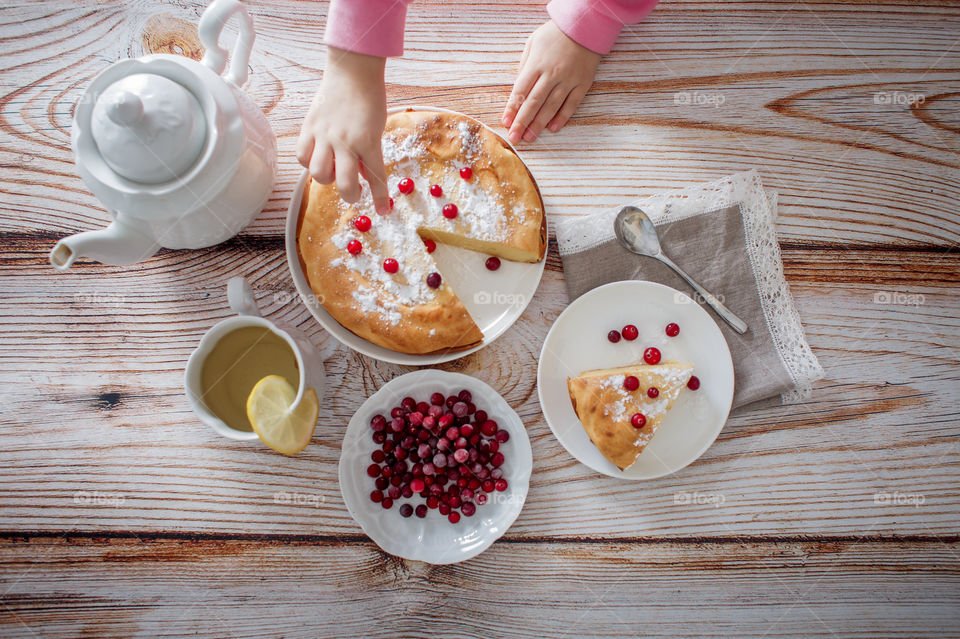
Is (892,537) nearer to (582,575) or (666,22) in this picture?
(582,575)

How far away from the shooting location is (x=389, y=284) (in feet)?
5.06

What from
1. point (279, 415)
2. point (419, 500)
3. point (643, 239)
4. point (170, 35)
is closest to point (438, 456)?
point (419, 500)

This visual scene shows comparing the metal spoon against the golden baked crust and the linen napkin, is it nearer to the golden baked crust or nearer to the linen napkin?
the linen napkin

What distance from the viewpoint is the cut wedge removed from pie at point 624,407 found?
5.16 feet

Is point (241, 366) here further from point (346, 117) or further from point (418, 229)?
point (346, 117)

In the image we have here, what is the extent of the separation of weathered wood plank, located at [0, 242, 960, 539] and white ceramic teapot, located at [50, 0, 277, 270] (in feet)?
1.32

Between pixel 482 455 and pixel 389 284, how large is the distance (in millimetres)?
548

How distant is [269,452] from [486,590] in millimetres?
768

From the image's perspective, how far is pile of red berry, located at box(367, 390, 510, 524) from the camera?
5.26 feet

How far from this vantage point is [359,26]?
1.33 metres

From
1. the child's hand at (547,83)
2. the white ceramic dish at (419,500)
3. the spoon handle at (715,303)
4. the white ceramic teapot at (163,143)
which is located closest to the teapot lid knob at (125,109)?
the white ceramic teapot at (163,143)

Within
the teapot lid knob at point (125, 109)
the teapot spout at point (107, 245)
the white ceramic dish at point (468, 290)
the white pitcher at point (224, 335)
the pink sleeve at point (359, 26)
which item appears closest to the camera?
the teapot lid knob at point (125, 109)

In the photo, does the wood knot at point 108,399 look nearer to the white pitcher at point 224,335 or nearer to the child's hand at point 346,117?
the white pitcher at point 224,335

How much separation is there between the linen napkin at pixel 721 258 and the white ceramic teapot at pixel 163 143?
3.01 feet
